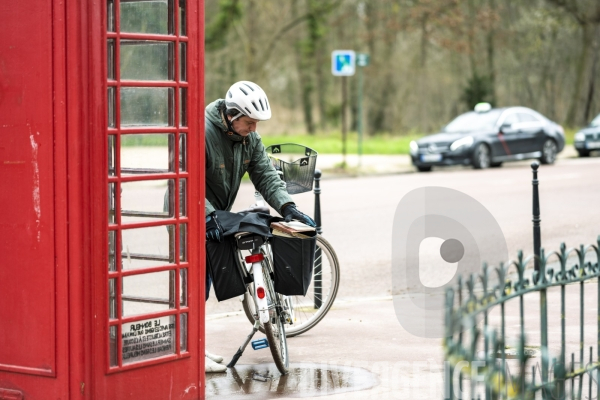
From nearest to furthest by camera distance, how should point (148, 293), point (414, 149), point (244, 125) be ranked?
point (148, 293) → point (244, 125) → point (414, 149)

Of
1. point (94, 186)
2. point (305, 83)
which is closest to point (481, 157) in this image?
point (94, 186)

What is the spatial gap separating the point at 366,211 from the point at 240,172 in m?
8.72

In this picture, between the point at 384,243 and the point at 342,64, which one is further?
the point at 342,64

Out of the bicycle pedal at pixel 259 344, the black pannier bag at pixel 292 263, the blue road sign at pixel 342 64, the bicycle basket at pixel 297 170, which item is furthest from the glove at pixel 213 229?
the blue road sign at pixel 342 64

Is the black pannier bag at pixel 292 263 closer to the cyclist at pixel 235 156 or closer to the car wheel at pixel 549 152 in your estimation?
the cyclist at pixel 235 156

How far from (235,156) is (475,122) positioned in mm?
18146

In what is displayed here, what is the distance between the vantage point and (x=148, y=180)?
4500 mm

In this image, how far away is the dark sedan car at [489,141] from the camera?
21.9 meters

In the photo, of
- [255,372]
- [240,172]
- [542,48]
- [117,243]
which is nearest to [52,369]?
[117,243]

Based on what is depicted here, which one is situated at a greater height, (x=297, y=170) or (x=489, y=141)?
(x=489, y=141)

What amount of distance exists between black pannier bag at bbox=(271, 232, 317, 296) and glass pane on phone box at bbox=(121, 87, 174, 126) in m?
1.30

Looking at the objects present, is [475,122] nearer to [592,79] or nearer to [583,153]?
[583,153]

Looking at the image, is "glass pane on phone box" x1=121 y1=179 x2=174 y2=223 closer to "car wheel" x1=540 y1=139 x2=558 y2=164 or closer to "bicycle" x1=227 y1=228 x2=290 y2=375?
"bicycle" x1=227 y1=228 x2=290 y2=375

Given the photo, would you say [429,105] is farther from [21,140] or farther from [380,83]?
[21,140]
